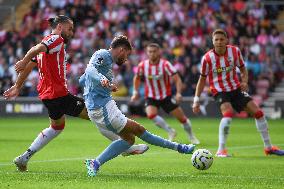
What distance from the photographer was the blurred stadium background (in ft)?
92.6

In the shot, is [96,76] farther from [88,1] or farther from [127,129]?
[88,1]

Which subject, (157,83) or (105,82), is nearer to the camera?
(105,82)

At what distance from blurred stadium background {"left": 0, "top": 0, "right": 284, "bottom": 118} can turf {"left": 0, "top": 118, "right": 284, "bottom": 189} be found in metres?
8.41

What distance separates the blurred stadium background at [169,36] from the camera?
28.2 metres

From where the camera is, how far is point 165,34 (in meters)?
29.8

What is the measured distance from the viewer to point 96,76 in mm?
10453

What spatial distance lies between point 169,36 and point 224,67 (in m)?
15.1

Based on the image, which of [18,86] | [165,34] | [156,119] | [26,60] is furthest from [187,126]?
[165,34]

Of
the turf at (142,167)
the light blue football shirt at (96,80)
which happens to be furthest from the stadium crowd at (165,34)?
the light blue football shirt at (96,80)

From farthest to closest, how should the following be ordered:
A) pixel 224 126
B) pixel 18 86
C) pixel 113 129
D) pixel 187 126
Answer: pixel 187 126, pixel 224 126, pixel 18 86, pixel 113 129

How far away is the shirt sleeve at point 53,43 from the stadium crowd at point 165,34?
55.3 feet

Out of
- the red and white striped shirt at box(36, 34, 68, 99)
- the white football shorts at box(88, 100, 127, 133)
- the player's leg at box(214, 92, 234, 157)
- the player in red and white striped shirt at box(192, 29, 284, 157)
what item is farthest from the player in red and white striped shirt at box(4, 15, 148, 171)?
the player in red and white striped shirt at box(192, 29, 284, 157)

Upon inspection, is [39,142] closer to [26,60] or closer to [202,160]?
[26,60]

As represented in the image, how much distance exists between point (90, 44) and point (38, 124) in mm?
6291
